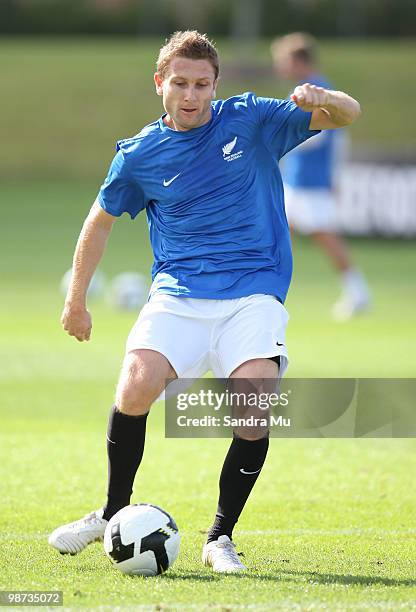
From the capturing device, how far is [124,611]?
4.76 m

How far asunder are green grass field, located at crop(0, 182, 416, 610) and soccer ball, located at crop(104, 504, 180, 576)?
0.25ft

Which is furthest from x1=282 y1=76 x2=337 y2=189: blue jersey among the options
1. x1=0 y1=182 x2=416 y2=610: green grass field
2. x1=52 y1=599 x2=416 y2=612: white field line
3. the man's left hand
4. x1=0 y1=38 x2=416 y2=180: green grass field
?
x1=0 y1=38 x2=416 y2=180: green grass field

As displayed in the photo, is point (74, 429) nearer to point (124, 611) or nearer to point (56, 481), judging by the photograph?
point (56, 481)

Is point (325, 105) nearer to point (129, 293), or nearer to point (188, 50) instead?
point (188, 50)

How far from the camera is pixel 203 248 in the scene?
593cm

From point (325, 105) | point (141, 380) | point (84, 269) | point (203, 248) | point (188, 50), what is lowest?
point (141, 380)

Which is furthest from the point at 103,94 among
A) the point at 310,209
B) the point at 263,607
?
the point at 263,607

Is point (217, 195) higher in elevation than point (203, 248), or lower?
higher

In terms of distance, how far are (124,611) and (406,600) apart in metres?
1.14

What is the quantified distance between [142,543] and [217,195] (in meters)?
1.71

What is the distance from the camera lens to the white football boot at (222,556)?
5.44 meters

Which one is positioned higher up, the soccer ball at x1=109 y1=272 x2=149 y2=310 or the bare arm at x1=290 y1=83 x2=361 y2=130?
the bare arm at x1=290 y1=83 x2=361 y2=130

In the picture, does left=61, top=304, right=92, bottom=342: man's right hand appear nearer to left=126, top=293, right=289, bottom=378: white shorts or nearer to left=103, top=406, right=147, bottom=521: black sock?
left=126, top=293, right=289, bottom=378: white shorts

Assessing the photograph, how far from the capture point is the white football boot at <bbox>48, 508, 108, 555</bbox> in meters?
5.76
